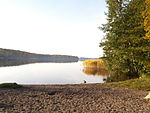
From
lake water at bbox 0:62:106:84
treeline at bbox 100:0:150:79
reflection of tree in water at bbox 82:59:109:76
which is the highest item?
treeline at bbox 100:0:150:79

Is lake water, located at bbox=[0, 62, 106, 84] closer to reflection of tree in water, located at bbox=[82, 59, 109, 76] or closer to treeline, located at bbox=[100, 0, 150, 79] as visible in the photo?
reflection of tree in water, located at bbox=[82, 59, 109, 76]

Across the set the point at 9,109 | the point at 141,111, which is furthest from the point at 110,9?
the point at 9,109

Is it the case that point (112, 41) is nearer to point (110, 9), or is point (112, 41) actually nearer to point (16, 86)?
point (110, 9)

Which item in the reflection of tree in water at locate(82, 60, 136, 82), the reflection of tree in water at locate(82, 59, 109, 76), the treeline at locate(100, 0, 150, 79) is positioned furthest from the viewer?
the reflection of tree in water at locate(82, 59, 109, 76)

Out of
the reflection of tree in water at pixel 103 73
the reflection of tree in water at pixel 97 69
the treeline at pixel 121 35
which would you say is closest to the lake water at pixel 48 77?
the reflection of tree in water at pixel 103 73

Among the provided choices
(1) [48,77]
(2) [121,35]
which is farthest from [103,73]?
(2) [121,35]

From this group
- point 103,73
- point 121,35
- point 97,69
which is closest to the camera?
point 121,35

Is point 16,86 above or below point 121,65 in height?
below

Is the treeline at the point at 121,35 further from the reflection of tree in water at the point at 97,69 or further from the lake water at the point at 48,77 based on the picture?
the reflection of tree in water at the point at 97,69

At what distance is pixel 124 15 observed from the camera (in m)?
38.6

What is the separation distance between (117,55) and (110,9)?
11437 mm

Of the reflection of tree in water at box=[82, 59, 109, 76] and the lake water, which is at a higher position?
the reflection of tree in water at box=[82, 59, 109, 76]

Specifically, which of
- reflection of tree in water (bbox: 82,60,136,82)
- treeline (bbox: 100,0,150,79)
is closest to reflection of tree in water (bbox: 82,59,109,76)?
reflection of tree in water (bbox: 82,60,136,82)

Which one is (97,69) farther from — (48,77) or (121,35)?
(121,35)
